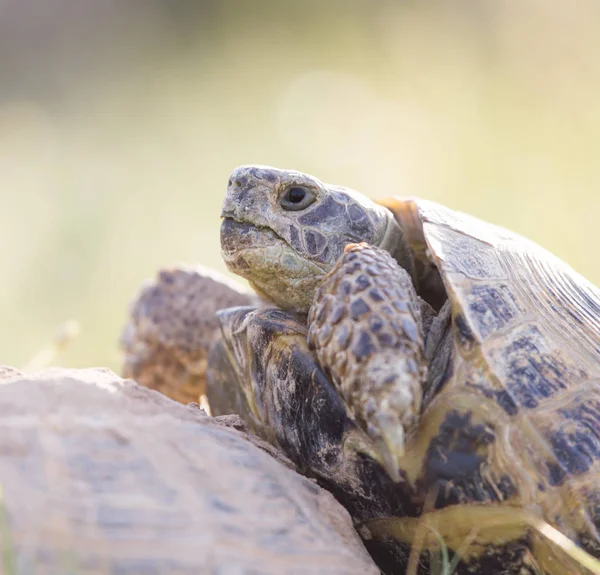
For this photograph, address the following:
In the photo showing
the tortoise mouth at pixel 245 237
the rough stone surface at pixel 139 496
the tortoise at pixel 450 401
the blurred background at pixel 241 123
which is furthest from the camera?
the blurred background at pixel 241 123

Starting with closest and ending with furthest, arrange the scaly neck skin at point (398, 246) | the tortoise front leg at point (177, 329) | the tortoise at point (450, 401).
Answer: the tortoise at point (450, 401)
the scaly neck skin at point (398, 246)
the tortoise front leg at point (177, 329)

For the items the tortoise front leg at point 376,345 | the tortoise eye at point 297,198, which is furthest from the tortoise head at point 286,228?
the tortoise front leg at point 376,345

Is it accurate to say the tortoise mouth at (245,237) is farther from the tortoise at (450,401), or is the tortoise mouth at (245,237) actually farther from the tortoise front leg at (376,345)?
the tortoise front leg at (376,345)

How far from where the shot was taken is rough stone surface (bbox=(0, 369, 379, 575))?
139cm

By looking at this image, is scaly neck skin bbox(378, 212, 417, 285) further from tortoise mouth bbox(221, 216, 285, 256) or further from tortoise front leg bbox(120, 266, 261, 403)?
tortoise front leg bbox(120, 266, 261, 403)

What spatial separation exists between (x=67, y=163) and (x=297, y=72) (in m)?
3.45

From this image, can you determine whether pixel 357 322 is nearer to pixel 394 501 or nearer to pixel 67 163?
pixel 394 501

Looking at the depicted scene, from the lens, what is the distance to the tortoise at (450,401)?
1.74 meters

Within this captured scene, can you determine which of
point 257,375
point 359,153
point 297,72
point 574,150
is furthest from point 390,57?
point 257,375

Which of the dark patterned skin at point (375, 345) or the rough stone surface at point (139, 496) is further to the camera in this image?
the dark patterned skin at point (375, 345)

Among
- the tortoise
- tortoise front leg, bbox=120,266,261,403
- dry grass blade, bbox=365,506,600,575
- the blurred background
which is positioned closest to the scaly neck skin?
the tortoise

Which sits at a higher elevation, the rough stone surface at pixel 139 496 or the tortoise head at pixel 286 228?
the tortoise head at pixel 286 228

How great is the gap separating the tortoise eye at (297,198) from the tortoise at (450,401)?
1.04ft

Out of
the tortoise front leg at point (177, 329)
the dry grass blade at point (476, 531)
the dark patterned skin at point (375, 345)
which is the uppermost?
the dark patterned skin at point (375, 345)
